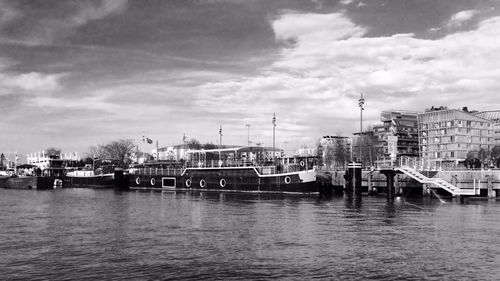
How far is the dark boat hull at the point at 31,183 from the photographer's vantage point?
149 meters

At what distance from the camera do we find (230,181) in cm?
11462

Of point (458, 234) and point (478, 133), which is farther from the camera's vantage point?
point (478, 133)

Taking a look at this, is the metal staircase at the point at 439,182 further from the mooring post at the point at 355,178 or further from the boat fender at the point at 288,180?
the boat fender at the point at 288,180

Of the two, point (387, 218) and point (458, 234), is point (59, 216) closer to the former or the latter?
point (387, 218)

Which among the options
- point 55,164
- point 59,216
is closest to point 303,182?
point 59,216

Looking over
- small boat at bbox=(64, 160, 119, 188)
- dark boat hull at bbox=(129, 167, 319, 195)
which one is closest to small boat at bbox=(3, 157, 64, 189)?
small boat at bbox=(64, 160, 119, 188)

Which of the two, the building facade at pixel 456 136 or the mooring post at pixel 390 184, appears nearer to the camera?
the mooring post at pixel 390 184

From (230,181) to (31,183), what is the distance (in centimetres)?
6814

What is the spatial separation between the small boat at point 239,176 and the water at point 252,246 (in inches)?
1524

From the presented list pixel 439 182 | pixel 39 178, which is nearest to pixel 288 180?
pixel 439 182

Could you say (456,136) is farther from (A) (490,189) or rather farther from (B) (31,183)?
(B) (31,183)

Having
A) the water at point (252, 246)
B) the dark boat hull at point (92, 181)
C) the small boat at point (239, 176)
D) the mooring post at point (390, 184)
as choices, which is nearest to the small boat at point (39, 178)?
the dark boat hull at point (92, 181)

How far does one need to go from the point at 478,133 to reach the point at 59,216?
177 meters

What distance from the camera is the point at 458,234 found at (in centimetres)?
4362
